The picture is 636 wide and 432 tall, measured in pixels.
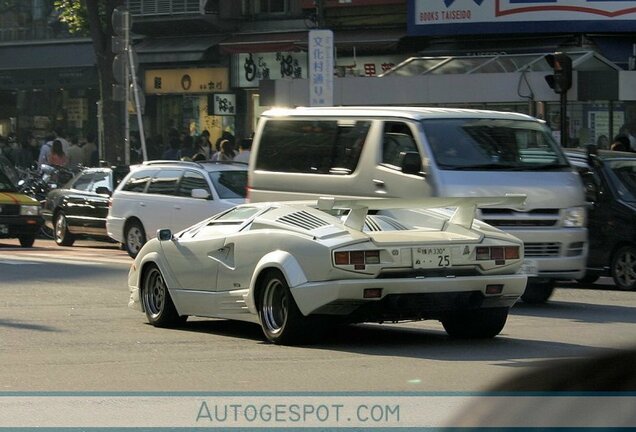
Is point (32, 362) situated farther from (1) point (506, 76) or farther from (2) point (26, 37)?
(2) point (26, 37)

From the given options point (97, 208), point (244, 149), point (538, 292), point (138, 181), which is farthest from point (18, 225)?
point (538, 292)

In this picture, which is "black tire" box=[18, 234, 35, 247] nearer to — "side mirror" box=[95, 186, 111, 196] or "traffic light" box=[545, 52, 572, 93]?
"side mirror" box=[95, 186, 111, 196]

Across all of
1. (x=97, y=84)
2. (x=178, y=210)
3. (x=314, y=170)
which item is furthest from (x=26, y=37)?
(x=314, y=170)

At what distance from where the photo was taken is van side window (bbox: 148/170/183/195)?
69.3 feet

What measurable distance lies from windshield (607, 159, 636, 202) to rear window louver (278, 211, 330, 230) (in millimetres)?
6485

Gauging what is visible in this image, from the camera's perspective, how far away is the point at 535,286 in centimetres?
1462

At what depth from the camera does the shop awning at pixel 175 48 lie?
38.7 metres

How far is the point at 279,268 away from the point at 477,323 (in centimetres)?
175

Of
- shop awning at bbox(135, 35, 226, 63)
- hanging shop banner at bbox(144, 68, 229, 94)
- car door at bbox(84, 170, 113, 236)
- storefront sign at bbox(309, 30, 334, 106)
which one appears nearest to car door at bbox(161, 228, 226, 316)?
storefront sign at bbox(309, 30, 334, 106)

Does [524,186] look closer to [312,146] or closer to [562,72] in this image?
[312,146]

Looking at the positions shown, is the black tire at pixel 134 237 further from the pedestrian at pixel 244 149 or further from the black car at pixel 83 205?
the black car at pixel 83 205

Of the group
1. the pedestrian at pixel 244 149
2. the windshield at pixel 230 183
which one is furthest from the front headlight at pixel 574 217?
the pedestrian at pixel 244 149

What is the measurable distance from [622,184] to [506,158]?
9.24 feet

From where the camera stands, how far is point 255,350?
10.6 metres
